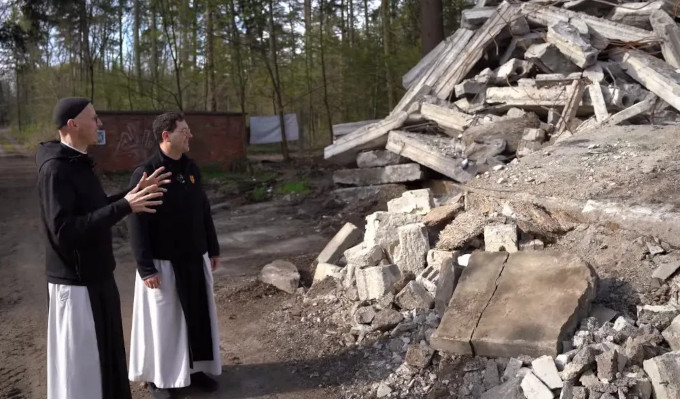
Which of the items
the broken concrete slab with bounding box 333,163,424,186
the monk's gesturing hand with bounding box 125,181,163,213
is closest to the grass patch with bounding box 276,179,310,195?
the broken concrete slab with bounding box 333,163,424,186

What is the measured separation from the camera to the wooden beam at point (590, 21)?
29.2ft

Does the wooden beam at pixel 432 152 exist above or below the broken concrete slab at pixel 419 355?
above

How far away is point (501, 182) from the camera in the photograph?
6.05 m

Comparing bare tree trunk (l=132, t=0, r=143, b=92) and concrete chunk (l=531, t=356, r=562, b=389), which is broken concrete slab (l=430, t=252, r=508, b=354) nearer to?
concrete chunk (l=531, t=356, r=562, b=389)

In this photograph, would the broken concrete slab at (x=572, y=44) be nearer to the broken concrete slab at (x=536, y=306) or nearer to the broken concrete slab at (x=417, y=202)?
the broken concrete slab at (x=417, y=202)

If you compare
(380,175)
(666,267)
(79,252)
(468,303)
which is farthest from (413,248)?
(380,175)

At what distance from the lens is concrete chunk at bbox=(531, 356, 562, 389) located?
3422 millimetres

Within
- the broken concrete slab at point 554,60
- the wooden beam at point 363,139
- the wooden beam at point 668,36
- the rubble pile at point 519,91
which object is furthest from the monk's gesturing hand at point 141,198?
the wooden beam at point 668,36

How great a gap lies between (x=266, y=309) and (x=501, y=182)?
2.63 metres

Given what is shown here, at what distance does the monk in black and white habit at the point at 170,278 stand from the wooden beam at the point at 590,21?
7.11 metres

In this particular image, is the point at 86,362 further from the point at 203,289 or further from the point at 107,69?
the point at 107,69

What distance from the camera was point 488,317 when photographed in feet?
13.1

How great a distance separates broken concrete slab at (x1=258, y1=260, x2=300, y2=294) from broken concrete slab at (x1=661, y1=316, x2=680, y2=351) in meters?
3.56

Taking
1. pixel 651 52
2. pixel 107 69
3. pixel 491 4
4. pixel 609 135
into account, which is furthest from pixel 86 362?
pixel 107 69
